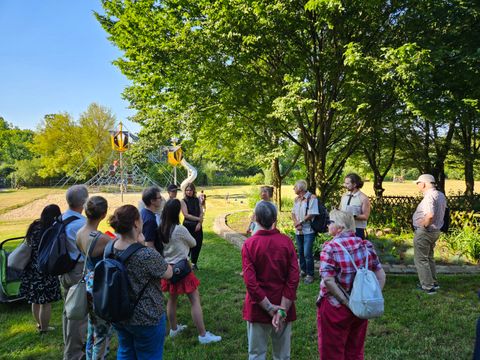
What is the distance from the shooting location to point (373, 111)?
873cm

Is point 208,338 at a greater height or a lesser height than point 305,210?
lesser

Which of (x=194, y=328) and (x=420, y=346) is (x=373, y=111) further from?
(x=194, y=328)

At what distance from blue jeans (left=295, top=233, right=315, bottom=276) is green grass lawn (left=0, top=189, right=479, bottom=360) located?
39cm

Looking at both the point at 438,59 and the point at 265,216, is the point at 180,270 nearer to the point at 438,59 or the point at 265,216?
the point at 265,216

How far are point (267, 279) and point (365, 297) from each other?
0.76m

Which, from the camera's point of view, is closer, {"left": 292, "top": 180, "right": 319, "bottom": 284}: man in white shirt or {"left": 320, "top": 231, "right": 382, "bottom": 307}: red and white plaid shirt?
{"left": 320, "top": 231, "right": 382, "bottom": 307}: red and white plaid shirt

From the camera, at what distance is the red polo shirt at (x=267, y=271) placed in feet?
8.45

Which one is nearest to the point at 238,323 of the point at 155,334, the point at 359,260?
the point at 155,334

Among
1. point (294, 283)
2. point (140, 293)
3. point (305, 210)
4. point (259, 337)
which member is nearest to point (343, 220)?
point (294, 283)

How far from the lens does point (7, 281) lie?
4.71m

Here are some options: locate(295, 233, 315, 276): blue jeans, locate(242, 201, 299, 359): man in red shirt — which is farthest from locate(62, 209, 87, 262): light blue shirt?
locate(295, 233, 315, 276): blue jeans

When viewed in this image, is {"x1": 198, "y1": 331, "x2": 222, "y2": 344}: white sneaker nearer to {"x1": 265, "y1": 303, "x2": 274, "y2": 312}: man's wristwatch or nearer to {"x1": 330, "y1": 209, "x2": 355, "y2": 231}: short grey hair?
{"x1": 265, "y1": 303, "x2": 274, "y2": 312}: man's wristwatch

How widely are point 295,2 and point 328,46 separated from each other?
2067mm

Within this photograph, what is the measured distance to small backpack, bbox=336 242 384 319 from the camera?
227 centimetres
